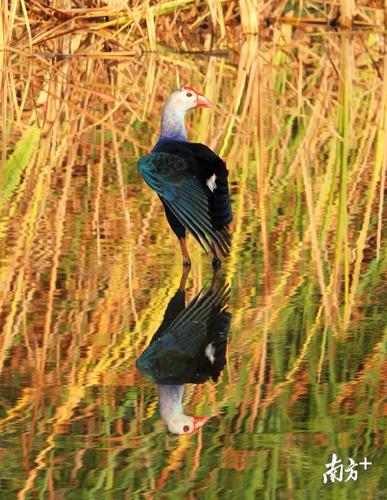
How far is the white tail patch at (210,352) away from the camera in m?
3.77

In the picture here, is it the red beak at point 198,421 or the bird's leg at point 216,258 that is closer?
the red beak at point 198,421

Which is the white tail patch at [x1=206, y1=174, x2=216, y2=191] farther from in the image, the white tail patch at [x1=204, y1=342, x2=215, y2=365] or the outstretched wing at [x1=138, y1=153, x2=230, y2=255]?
the white tail patch at [x1=204, y1=342, x2=215, y2=365]

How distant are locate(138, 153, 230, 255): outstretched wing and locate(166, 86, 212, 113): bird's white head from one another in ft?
2.10

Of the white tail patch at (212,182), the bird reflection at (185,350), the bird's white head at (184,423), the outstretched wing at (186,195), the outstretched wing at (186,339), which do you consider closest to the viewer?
the bird's white head at (184,423)

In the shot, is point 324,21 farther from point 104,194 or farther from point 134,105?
point 104,194

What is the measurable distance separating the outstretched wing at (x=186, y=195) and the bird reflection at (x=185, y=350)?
21 centimetres

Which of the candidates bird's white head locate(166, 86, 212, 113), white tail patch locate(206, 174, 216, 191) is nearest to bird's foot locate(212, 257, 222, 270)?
white tail patch locate(206, 174, 216, 191)

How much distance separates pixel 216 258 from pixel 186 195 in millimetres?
230

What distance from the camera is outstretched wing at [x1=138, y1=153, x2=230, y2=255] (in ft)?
15.4

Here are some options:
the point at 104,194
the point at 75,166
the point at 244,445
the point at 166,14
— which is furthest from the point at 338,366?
the point at 166,14

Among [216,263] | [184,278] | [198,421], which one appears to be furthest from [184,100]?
[198,421]

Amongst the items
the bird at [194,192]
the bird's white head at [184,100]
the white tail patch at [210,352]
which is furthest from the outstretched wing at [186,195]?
the white tail patch at [210,352]

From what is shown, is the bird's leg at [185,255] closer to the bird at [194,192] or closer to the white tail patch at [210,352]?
the bird at [194,192]

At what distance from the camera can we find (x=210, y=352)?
12.6ft
